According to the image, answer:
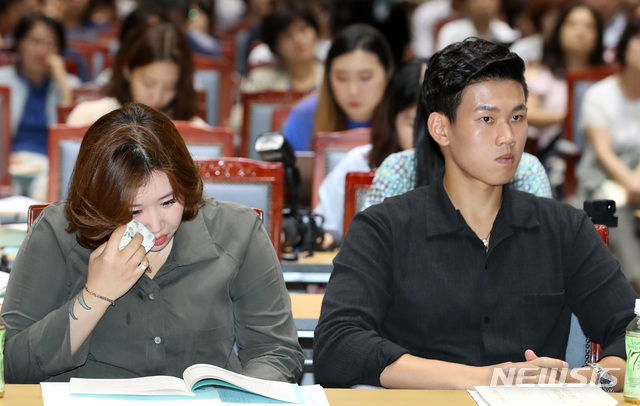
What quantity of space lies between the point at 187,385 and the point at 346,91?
9.83 feet

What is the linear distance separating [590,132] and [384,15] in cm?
311

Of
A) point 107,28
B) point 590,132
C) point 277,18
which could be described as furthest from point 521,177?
point 107,28

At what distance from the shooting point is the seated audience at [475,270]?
1977 millimetres

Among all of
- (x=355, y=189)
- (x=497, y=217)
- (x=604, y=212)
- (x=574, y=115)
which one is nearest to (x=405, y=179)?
(x=355, y=189)

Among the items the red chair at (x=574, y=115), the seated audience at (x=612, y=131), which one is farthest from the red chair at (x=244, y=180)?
the red chair at (x=574, y=115)

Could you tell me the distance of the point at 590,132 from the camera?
→ 16.2 feet

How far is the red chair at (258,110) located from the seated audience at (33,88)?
1109 millimetres

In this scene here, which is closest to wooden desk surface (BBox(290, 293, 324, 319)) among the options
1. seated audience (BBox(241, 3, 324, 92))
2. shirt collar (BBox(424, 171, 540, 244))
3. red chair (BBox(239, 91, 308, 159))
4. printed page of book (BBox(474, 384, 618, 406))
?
shirt collar (BBox(424, 171, 540, 244))

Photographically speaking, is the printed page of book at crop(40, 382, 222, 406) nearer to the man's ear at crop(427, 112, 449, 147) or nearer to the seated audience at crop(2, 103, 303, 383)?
the seated audience at crop(2, 103, 303, 383)

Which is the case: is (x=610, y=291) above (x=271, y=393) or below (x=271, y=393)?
above

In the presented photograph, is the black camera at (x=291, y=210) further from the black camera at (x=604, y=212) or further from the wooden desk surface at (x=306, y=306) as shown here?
the black camera at (x=604, y=212)

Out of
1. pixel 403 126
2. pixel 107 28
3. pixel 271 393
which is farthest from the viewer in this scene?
pixel 107 28

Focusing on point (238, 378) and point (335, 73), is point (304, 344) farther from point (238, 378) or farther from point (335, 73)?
point (335, 73)

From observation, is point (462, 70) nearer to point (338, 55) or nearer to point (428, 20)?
point (338, 55)
